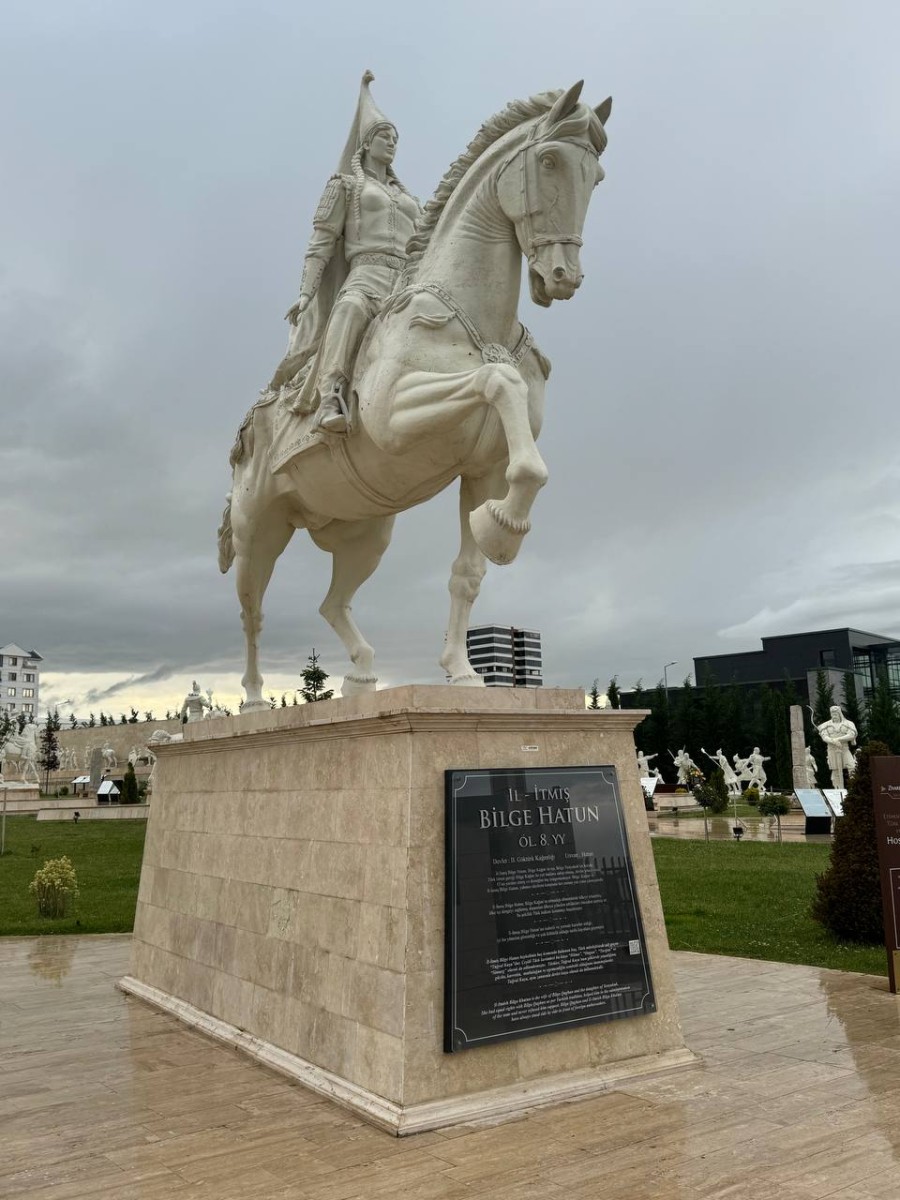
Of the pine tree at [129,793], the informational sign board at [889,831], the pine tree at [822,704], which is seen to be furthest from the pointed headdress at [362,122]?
the pine tree at [822,704]

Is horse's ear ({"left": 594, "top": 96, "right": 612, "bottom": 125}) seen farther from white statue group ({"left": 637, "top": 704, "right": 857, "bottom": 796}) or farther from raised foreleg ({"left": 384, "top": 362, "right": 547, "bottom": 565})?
white statue group ({"left": 637, "top": 704, "right": 857, "bottom": 796})

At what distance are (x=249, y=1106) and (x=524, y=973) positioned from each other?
4.44 ft

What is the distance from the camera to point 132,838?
2183cm

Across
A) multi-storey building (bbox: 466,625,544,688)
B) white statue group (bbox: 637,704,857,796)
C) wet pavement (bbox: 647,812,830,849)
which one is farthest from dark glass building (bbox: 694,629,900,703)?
multi-storey building (bbox: 466,625,544,688)

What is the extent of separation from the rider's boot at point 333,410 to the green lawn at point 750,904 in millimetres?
5546

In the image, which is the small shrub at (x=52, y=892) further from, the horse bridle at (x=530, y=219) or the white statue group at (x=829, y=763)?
the white statue group at (x=829, y=763)

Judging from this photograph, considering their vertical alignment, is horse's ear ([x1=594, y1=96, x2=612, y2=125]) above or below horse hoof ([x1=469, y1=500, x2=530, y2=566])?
above

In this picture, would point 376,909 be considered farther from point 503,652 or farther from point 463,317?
point 503,652

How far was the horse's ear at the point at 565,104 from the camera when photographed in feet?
15.1

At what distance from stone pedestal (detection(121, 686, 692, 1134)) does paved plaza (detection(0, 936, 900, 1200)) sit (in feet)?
0.55

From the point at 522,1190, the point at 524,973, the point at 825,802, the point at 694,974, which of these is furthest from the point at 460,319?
the point at 825,802

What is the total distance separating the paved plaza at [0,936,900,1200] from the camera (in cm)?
318

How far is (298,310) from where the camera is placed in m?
6.38

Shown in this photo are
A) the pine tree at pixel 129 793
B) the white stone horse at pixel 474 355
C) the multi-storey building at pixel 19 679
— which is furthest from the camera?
the multi-storey building at pixel 19 679
